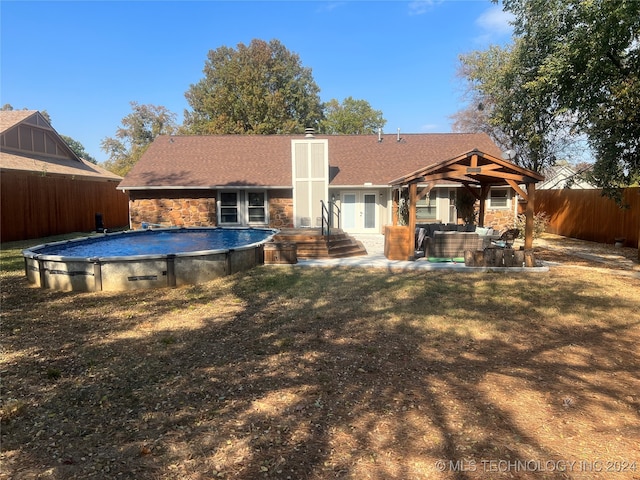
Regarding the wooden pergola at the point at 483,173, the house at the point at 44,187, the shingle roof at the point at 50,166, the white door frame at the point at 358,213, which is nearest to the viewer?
the wooden pergola at the point at 483,173

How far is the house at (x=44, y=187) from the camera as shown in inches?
611

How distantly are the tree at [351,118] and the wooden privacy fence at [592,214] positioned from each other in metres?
31.4

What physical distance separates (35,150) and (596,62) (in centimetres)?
2712

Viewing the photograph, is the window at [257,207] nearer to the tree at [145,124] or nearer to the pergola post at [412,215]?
the pergola post at [412,215]

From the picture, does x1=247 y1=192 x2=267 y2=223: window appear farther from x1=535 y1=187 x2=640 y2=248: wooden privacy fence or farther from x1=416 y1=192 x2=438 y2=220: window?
x1=535 y1=187 x2=640 y2=248: wooden privacy fence

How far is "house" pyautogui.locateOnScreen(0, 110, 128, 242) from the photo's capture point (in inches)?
611

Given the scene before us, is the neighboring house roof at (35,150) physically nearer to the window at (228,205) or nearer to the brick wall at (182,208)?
the brick wall at (182,208)

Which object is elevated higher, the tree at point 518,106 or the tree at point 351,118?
the tree at point 351,118

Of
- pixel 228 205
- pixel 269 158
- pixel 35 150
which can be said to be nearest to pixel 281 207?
pixel 228 205

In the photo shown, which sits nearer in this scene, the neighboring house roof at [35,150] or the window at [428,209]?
the window at [428,209]

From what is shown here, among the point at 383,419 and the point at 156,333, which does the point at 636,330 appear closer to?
the point at 383,419

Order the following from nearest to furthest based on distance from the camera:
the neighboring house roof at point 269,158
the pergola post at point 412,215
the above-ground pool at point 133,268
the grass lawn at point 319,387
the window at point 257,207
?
the grass lawn at point 319,387 < the above-ground pool at point 133,268 < the pergola post at point 412,215 < the neighboring house roof at point 269,158 < the window at point 257,207

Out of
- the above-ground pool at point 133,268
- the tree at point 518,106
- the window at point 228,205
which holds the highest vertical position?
the tree at point 518,106

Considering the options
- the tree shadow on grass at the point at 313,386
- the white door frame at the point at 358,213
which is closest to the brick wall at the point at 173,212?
the white door frame at the point at 358,213
